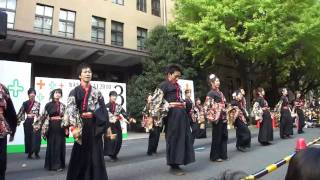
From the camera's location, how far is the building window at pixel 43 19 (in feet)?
72.5

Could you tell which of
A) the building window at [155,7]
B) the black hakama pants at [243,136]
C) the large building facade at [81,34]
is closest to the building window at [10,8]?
the large building facade at [81,34]

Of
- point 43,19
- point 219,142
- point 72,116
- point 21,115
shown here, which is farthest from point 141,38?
point 72,116

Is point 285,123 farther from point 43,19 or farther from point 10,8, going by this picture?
point 10,8

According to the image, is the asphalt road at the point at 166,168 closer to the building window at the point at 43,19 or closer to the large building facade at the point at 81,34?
the large building facade at the point at 81,34

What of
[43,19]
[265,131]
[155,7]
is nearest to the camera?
[265,131]

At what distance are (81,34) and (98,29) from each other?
4.92 ft

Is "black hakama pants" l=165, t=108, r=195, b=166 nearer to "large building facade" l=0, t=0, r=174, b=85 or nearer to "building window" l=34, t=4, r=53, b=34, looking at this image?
"large building facade" l=0, t=0, r=174, b=85

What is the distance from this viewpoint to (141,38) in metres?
27.6

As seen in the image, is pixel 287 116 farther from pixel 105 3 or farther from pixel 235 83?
pixel 235 83

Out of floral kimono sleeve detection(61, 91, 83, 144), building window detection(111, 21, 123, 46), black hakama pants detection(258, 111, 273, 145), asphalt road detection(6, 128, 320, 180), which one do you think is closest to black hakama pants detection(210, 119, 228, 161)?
asphalt road detection(6, 128, 320, 180)

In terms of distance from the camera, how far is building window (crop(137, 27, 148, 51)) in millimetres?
27264

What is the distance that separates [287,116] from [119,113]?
22.2 feet

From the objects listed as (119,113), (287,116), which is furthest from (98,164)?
(287,116)

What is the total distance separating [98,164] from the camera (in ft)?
21.1
